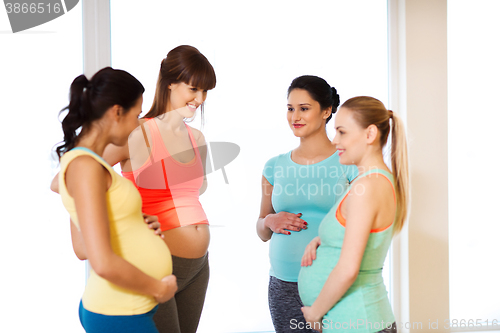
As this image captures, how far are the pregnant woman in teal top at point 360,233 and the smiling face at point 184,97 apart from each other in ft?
1.74

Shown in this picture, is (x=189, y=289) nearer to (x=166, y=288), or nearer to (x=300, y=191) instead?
(x=166, y=288)

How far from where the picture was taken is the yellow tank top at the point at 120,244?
2.84ft

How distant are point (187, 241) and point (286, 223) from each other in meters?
0.39

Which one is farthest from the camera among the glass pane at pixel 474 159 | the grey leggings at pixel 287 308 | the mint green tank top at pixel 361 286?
the glass pane at pixel 474 159

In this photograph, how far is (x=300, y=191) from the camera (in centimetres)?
143

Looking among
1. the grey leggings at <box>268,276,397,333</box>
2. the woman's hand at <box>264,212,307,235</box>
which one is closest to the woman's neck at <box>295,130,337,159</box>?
the woman's hand at <box>264,212,307,235</box>

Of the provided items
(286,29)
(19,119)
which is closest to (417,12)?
(286,29)

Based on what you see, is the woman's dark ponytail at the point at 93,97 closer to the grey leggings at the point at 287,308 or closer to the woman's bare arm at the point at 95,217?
the woman's bare arm at the point at 95,217

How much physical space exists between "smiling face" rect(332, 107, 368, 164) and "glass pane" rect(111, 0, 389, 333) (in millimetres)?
1225

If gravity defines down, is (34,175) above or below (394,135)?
below

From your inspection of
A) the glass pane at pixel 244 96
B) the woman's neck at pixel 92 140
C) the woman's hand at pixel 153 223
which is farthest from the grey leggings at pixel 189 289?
the glass pane at pixel 244 96

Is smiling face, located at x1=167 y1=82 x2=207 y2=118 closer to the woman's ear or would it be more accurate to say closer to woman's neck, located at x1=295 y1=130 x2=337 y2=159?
woman's neck, located at x1=295 y1=130 x2=337 y2=159

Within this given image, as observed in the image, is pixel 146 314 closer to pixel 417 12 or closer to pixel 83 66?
pixel 83 66

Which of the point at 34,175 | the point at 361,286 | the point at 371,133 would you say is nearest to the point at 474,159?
the point at 371,133
